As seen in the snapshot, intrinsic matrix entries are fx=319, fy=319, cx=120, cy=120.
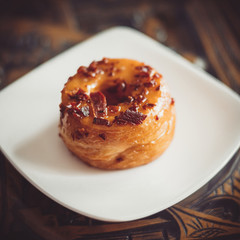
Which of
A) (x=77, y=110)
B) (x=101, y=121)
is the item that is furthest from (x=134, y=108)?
(x=77, y=110)

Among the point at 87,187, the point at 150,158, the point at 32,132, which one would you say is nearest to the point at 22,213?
the point at 87,187

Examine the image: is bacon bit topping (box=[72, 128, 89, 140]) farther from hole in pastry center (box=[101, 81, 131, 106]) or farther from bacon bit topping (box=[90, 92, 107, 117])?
hole in pastry center (box=[101, 81, 131, 106])

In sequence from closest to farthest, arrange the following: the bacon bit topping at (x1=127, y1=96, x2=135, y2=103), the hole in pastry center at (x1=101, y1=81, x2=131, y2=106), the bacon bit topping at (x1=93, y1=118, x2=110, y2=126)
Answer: the bacon bit topping at (x1=93, y1=118, x2=110, y2=126) → the bacon bit topping at (x1=127, y1=96, x2=135, y2=103) → the hole in pastry center at (x1=101, y1=81, x2=131, y2=106)

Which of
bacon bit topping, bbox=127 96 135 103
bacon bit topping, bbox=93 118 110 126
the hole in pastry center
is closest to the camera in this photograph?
bacon bit topping, bbox=93 118 110 126

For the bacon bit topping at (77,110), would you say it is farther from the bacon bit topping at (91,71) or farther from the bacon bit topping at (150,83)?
the bacon bit topping at (150,83)

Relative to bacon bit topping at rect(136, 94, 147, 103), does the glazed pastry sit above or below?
below

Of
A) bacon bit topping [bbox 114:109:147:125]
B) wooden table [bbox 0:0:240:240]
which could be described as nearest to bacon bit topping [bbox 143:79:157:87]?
bacon bit topping [bbox 114:109:147:125]

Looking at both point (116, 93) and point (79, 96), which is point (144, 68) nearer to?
point (116, 93)
